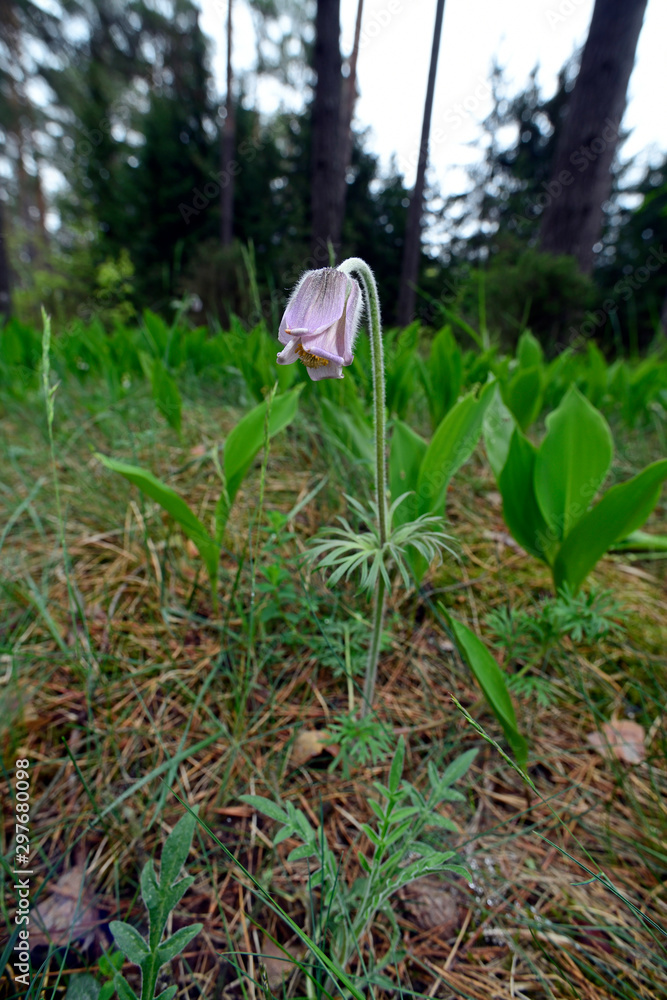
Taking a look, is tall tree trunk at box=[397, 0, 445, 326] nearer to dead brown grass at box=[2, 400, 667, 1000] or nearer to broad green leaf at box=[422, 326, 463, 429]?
broad green leaf at box=[422, 326, 463, 429]

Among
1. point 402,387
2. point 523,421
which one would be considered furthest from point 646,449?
point 402,387

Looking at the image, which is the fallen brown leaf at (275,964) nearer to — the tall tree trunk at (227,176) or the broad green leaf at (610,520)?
the broad green leaf at (610,520)

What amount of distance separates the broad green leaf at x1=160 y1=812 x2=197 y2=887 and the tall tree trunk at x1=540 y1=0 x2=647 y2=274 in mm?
6511

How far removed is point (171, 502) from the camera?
1.13 metres

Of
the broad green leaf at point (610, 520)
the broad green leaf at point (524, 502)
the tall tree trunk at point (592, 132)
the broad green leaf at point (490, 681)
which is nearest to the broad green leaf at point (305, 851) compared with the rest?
the broad green leaf at point (490, 681)

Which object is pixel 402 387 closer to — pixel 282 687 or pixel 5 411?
pixel 282 687

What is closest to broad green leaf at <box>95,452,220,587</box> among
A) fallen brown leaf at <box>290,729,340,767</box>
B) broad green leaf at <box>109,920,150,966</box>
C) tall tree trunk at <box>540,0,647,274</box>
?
fallen brown leaf at <box>290,729,340,767</box>

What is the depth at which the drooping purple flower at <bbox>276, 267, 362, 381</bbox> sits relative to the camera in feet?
2.36

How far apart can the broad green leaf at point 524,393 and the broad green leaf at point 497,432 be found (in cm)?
40

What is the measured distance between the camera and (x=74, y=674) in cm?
122

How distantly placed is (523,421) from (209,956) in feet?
6.15

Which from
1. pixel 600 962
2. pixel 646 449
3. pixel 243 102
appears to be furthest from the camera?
pixel 243 102

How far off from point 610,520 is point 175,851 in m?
1.10

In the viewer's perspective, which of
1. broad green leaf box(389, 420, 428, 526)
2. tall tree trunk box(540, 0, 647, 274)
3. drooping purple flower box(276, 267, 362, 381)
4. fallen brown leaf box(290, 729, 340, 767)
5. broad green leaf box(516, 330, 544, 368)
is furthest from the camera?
tall tree trunk box(540, 0, 647, 274)
